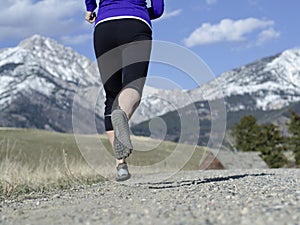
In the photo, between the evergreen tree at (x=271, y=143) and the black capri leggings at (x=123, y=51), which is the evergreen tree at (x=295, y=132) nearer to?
the evergreen tree at (x=271, y=143)

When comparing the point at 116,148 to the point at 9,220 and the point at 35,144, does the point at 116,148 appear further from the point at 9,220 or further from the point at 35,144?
the point at 35,144

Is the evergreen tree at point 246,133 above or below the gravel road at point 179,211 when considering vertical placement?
above

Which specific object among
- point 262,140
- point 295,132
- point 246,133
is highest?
point 246,133

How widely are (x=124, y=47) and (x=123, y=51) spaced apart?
6 centimetres

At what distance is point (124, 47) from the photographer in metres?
6.08

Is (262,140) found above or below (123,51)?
below

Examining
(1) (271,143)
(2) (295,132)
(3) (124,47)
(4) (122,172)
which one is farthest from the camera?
(2) (295,132)

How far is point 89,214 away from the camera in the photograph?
3.84 metres

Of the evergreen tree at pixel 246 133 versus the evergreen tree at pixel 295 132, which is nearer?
the evergreen tree at pixel 295 132

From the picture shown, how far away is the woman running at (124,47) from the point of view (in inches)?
234

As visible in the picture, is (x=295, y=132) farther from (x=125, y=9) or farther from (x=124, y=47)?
(x=125, y=9)

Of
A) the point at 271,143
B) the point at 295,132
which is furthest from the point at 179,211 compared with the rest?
the point at 295,132

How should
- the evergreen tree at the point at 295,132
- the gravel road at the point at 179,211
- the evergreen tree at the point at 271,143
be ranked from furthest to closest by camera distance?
the evergreen tree at the point at 295,132 < the evergreen tree at the point at 271,143 < the gravel road at the point at 179,211

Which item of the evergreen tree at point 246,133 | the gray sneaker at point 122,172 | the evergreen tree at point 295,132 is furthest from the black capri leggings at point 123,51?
the evergreen tree at point 246,133
